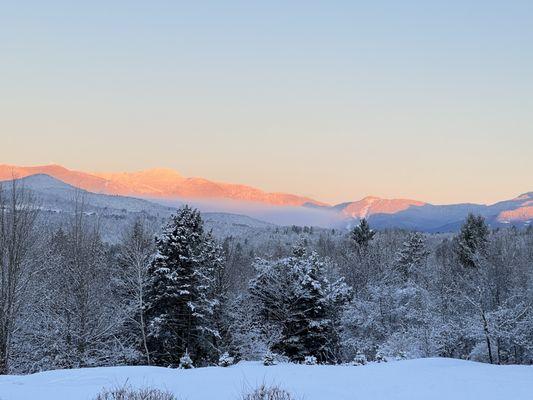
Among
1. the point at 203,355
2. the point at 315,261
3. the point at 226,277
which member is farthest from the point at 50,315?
the point at 315,261

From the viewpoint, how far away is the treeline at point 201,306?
26.6 m

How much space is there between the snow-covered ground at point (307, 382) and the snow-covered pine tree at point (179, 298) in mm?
11748

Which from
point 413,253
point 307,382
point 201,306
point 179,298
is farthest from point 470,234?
point 307,382

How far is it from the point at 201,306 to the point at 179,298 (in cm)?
142

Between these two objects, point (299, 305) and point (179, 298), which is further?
point (299, 305)

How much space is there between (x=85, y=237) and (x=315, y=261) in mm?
17025

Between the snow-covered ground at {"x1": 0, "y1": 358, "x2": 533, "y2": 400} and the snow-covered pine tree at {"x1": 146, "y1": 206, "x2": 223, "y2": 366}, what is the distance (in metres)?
11.7

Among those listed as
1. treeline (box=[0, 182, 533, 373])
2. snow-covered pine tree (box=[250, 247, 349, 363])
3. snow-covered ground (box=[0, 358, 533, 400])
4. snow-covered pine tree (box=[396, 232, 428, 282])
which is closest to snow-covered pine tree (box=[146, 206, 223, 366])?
treeline (box=[0, 182, 533, 373])

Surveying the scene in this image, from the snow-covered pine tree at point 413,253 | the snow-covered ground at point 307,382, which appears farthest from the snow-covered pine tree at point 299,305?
the snow-covered pine tree at point 413,253

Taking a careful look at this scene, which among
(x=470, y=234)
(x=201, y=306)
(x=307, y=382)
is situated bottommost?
(x=201, y=306)

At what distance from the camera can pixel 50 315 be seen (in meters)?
27.9

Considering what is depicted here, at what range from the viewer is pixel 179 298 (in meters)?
30.3

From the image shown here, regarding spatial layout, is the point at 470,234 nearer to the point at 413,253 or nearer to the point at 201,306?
the point at 413,253

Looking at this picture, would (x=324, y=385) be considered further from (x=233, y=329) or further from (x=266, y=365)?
(x=233, y=329)
